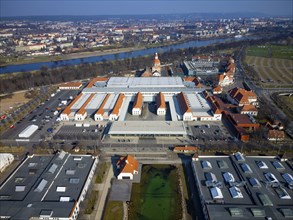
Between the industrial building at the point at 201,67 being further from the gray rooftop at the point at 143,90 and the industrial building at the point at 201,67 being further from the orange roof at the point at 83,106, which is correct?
the orange roof at the point at 83,106

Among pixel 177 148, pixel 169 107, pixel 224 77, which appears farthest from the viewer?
pixel 224 77

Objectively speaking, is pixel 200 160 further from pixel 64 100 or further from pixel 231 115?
pixel 64 100

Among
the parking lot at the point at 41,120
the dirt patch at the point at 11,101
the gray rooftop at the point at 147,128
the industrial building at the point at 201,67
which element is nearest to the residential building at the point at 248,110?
the gray rooftop at the point at 147,128

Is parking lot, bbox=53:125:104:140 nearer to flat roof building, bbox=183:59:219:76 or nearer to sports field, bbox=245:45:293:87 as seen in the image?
flat roof building, bbox=183:59:219:76

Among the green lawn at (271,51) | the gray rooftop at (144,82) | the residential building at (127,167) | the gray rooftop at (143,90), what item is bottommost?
the residential building at (127,167)

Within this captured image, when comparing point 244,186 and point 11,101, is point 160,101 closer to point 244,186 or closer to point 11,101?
point 244,186

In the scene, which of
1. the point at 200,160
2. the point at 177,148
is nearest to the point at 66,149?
the point at 177,148
